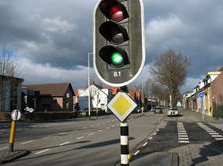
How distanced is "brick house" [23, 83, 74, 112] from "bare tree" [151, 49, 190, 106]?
2129cm

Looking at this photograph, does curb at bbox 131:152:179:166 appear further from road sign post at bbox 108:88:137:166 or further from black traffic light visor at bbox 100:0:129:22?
black traffic light visor at bbox 100:0:129:22

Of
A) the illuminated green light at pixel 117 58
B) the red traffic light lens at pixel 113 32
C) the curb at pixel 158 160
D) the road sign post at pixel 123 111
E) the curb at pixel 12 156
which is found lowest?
the curb at pixel 12 156

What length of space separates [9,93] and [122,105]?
55324 mm

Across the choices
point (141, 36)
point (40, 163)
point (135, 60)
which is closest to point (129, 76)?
point (135, 60)

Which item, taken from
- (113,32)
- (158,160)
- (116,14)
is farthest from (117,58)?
(158,160)

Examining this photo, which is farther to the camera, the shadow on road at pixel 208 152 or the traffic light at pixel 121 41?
the shadow on road at pixel 208 152

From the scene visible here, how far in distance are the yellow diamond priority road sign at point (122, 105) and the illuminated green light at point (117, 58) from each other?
1.52 ft

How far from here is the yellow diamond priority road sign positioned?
217 inches

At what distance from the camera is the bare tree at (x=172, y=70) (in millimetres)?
80875

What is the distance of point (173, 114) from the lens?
57.0 m

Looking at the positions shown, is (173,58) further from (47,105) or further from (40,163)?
(40,163)

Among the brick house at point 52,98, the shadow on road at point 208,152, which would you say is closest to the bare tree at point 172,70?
the brick house at point 52,98

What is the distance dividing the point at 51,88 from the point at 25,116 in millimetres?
33248

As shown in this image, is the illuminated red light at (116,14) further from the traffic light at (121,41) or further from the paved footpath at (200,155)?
the paved footpath at (200,155)
